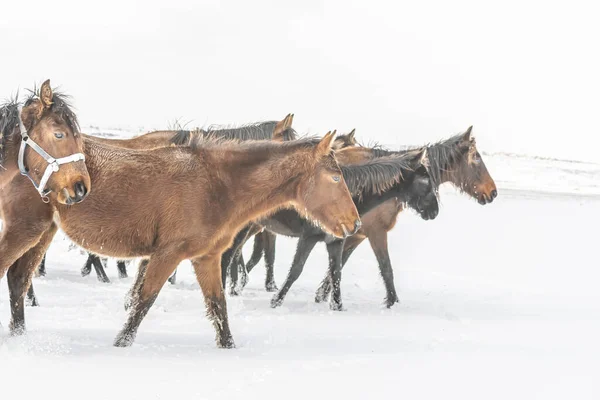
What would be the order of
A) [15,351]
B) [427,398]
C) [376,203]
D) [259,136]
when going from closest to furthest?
[427,398]
[15,351]
[376,203]
[259,136]

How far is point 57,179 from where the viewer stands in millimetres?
5488

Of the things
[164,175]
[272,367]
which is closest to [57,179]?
[164,175]

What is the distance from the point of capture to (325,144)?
6582 millimetres

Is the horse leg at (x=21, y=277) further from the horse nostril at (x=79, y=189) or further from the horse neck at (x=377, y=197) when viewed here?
the horse neck at (x=377, y=197)

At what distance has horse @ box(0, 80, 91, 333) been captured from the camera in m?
5.51

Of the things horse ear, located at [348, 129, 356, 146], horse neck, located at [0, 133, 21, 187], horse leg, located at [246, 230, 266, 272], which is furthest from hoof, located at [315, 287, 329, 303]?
horse neck, located at [0, 133, 21, 187]

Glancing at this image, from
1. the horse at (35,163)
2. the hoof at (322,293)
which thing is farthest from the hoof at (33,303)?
the hoof at (322,293)

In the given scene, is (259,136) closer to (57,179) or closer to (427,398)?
(57,179)

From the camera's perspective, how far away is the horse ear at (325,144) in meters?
6.55

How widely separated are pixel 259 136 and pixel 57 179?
5.47m

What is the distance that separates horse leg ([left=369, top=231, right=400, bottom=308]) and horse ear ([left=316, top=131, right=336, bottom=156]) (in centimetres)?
340

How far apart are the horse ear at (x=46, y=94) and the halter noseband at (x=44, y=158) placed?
1.00 feet

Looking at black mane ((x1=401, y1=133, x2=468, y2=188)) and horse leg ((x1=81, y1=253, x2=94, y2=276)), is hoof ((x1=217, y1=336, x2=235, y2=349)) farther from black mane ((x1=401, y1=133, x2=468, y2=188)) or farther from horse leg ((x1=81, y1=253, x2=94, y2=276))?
black mane ((x1=401, y1=133, x2=468, y2=188))

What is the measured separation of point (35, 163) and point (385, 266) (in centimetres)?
531
